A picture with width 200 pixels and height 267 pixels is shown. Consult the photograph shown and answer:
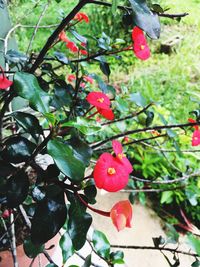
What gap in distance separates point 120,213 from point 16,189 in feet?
0.47

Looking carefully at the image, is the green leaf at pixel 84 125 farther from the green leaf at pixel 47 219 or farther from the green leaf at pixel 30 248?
the green leaf at pixel 30 248

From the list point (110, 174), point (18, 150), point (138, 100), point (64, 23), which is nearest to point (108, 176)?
point (110, 174)

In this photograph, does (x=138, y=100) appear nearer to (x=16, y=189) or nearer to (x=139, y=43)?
(x=139, y=43)

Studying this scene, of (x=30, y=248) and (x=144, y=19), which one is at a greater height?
(x=144, y=19)

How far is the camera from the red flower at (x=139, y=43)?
0.55 m

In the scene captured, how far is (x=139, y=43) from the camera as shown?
0.57m

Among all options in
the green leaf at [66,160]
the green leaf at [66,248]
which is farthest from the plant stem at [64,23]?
the green leaf at [66,248]

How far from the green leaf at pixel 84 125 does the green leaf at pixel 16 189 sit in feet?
0.33

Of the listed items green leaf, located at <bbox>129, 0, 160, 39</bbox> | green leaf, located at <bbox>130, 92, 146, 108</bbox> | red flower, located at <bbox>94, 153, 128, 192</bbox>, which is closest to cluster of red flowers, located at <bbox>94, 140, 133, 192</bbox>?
red flower, located at <bbox>94, 153, 128, 192</bbox>

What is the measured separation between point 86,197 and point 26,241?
0.62 ft

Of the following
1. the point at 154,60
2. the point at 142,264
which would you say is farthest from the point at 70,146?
the point at 154,60

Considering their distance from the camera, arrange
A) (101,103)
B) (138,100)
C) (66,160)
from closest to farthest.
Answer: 1. (66,160)
2. (101,103)
3. (138,100)

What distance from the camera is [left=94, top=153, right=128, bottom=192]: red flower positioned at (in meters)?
0.40

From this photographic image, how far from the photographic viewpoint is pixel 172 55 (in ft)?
10.5
